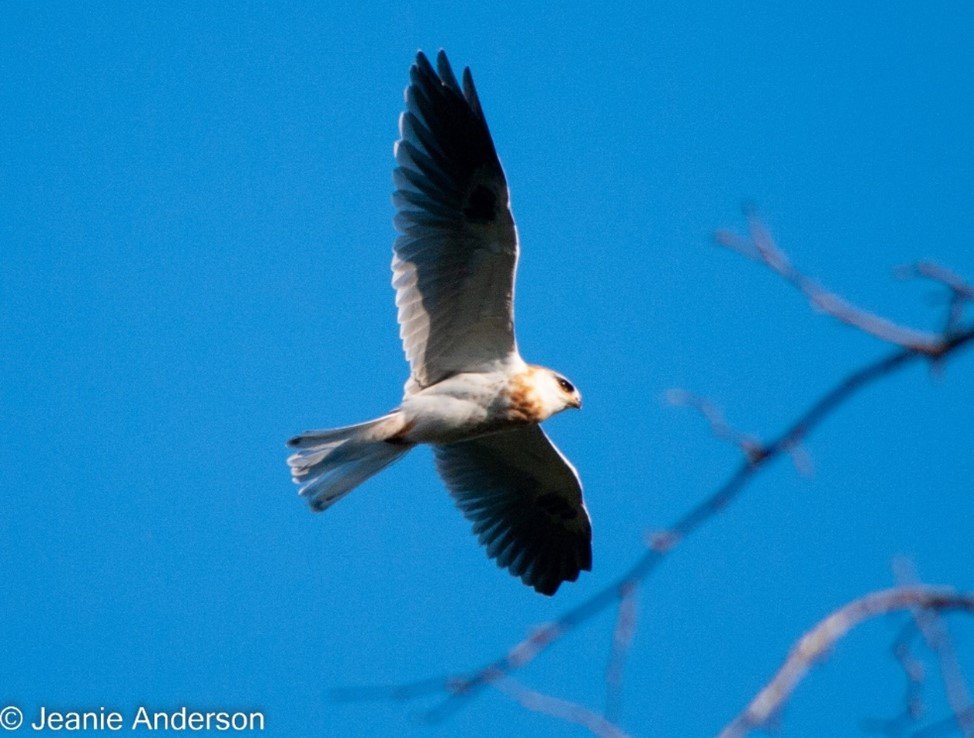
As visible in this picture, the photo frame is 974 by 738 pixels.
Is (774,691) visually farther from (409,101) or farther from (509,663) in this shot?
(409,101)

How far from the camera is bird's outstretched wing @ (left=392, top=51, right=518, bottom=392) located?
219 inches

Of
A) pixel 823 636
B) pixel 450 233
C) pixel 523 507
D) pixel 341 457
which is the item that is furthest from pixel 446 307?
pixel 823 636

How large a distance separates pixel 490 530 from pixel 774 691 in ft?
19.0

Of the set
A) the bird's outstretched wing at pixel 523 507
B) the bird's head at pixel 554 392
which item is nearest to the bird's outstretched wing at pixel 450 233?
the bird's head at pixel 554 392

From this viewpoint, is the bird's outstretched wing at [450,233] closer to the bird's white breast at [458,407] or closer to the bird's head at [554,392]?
the bird's white breast at [458,407]

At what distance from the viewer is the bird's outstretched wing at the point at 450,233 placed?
556cm

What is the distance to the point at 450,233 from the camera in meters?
5.71

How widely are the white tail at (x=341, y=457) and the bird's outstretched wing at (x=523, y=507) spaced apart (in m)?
0.93

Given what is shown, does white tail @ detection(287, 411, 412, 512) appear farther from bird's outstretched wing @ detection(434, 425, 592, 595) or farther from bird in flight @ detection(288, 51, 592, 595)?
bird's outstretched wing @ detection(434, 425, 592, 595)

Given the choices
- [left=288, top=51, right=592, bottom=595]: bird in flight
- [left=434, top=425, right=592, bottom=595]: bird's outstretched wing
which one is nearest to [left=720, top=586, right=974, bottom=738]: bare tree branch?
[left=288, top=51, right=592, bottom=595]: bird in flight

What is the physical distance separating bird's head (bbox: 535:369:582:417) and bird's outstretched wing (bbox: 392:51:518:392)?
21 centimetres

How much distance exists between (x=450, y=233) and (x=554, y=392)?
942 millimetres

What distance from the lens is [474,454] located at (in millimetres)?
6910

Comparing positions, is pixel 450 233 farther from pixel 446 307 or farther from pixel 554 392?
pixel 554 392
